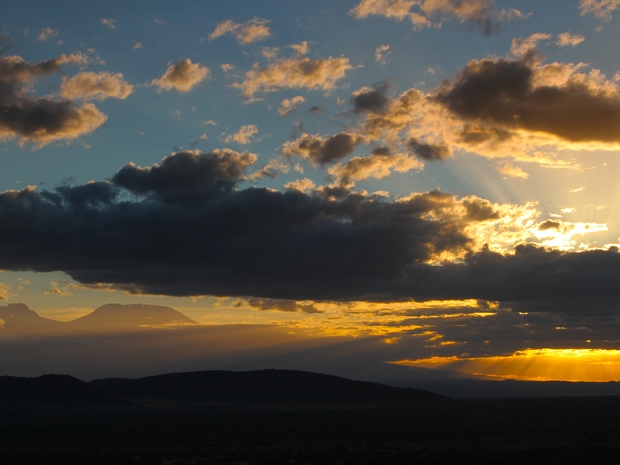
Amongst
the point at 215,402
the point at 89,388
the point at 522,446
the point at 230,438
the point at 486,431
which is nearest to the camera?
the point at 522,446

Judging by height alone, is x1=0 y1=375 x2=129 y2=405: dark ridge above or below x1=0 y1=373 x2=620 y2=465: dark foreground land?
below

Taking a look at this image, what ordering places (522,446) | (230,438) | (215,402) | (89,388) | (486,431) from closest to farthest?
1. (522,446)
2. (230,438)
3. (486,431)
4. (89,388)
5. (215,402)

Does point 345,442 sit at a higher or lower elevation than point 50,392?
higher

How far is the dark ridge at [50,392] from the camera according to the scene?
157 meters

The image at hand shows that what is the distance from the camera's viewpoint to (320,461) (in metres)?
52.8

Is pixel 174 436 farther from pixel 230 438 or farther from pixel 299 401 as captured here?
pixel 299 401

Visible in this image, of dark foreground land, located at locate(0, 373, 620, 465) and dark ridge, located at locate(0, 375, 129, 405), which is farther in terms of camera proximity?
dark ridge, located at locate(0, 375, 129, 405)

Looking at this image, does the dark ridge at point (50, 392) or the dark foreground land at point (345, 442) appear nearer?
the dark foreground land at point (345, 442)

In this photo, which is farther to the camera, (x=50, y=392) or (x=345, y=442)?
(x=50, y=392)

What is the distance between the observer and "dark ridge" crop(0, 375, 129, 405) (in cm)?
15675

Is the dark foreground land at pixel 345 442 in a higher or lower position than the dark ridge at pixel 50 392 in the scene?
higher

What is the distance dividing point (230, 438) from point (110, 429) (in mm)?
23682

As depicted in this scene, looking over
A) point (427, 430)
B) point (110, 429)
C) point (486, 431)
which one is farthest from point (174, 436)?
point (486, 431)

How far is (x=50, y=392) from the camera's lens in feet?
534
